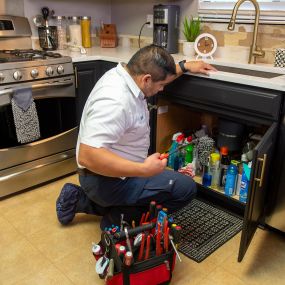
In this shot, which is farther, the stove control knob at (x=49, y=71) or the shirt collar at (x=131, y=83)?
the stove control knob at (x=49, y=71)

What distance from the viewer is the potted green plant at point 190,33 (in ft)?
7.64

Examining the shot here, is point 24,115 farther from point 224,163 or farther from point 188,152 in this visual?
point 224,163

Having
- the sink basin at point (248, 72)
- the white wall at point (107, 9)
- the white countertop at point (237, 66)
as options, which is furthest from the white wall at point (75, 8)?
the sink basin at point (248, 72)

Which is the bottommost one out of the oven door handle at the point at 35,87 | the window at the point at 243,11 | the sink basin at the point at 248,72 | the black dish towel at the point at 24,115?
the black dish towel at the point at 24,115

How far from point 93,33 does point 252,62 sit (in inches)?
59.5

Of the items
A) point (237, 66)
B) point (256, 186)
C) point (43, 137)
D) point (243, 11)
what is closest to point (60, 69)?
point (43, 137)

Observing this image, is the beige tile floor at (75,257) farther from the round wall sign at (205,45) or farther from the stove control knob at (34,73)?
the round wall sign at (205,45)

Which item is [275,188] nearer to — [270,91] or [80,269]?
[270,91]

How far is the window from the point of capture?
6.68 feet

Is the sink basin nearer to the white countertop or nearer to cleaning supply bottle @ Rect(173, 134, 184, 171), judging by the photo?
the white countertop

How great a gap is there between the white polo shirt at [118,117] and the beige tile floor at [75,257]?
57cm

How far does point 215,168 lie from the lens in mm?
2031

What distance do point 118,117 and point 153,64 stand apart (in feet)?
0.89

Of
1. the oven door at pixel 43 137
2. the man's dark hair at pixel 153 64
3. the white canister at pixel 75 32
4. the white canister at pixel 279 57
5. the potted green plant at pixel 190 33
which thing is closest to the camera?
the man's dark hair at pixel 153 64
